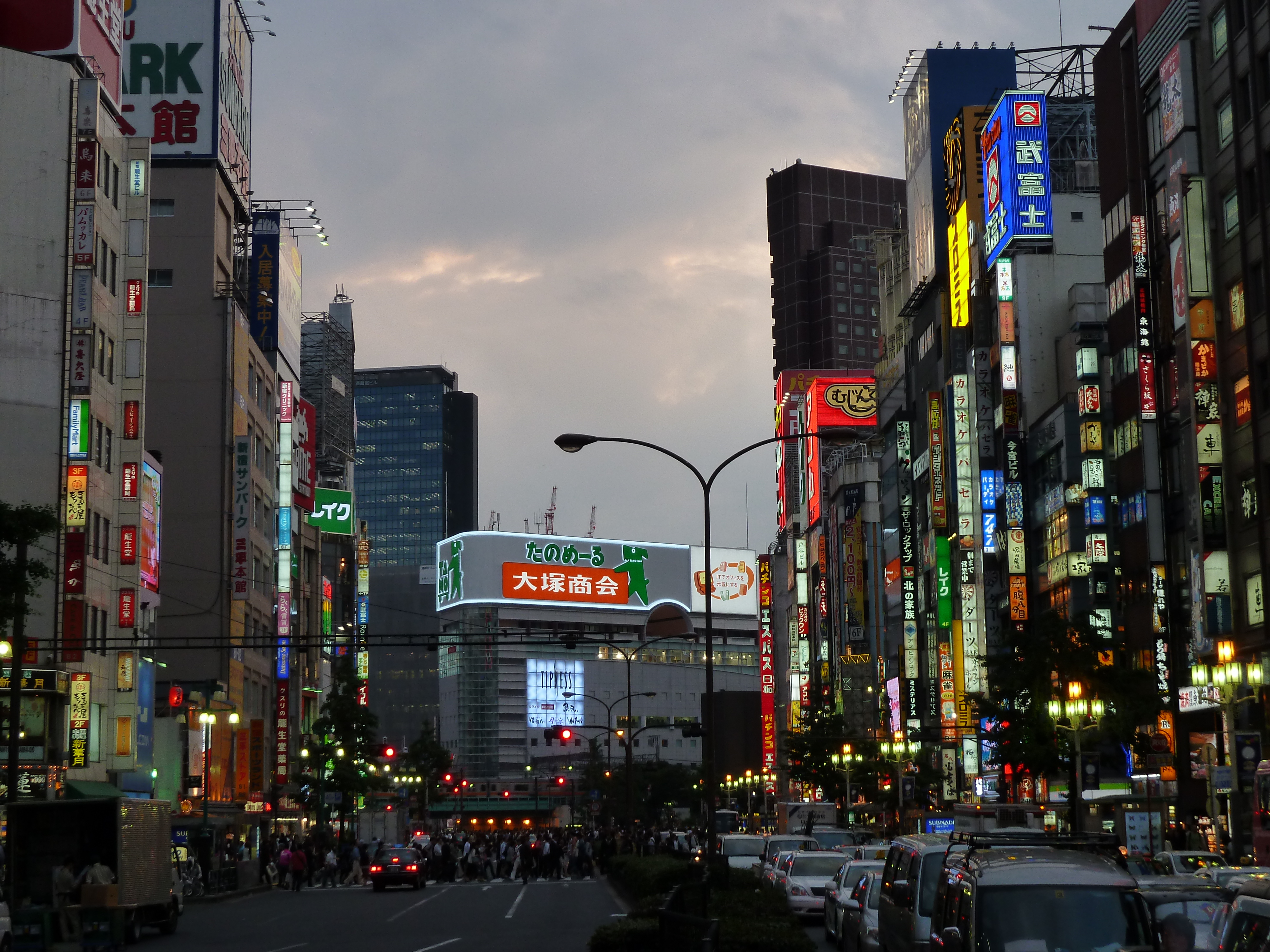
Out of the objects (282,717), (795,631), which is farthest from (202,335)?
(795,631)

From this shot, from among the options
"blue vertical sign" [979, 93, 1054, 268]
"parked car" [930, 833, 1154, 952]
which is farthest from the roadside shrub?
"blue vertical sign" [979, 93, 1054, 268]

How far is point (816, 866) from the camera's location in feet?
124

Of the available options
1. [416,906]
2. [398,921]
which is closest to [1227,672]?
[398,921]

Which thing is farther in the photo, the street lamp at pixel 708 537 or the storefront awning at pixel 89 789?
the storefront awning at pixel 89 789

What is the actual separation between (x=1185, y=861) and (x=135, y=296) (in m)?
50.8

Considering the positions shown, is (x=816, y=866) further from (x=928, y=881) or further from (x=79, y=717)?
(x=79, y=717)

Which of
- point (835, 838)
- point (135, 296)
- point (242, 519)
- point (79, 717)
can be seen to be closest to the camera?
point (835, 838)

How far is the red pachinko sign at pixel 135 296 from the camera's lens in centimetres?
6731

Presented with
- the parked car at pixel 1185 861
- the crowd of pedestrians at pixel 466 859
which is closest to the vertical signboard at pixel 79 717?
the crowd of pedestrians at pixel 466 859

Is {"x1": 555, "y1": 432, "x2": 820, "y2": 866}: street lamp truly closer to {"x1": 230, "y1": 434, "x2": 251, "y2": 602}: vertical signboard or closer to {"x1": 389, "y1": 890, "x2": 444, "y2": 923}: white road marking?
{"x1": 389, "y1": 890, "x2": 444, "y2": 923}: white road marking

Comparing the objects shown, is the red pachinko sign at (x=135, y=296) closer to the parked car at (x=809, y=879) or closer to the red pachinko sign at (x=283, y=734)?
the parked car at (x=809, y=879)

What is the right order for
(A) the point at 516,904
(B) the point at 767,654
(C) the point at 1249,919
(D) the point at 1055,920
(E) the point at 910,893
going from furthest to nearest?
(B) the point at 767,654, (A) the point at 516,904, (E) the point at 910,893, (D) the point at 1055,920, (C) the point at 1249,919

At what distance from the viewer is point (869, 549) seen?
11562 cm

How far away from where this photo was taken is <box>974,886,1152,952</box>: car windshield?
48.4 feet
